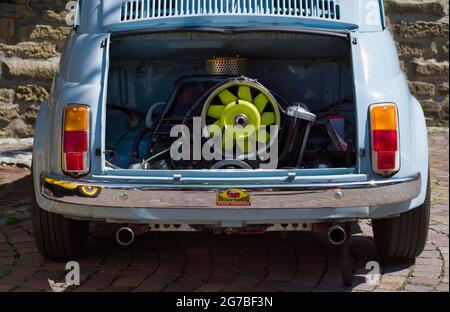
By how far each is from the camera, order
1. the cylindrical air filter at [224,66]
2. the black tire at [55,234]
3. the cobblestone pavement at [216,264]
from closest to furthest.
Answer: the cobblestone pavement at [216,264] → the black tire at [55,234] → the cylindrical air filter at [224,66]

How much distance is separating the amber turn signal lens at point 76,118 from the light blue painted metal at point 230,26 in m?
0.03

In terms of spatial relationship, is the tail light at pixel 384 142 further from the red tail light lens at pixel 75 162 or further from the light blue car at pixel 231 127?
the red tail light lens at pixel 75 162

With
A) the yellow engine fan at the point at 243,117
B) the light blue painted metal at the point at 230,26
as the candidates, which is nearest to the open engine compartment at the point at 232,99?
the yellow engine fan at the point at 243,117

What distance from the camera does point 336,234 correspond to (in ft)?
13.1

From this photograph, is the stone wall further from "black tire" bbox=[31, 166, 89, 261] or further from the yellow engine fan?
the yellow engine fan

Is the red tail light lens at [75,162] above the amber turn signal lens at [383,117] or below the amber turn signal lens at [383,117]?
below

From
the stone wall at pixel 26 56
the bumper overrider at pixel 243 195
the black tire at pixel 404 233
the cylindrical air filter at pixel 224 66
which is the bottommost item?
the black tire at pixel 404 233

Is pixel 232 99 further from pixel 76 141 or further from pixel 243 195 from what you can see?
pixel 76 141

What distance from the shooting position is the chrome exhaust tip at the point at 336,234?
3.98m

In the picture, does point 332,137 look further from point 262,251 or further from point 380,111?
point 262,251

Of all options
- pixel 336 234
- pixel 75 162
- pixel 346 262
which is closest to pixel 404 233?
pixel 346 262

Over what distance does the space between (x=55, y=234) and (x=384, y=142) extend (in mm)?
1780

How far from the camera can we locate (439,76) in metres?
8.62
